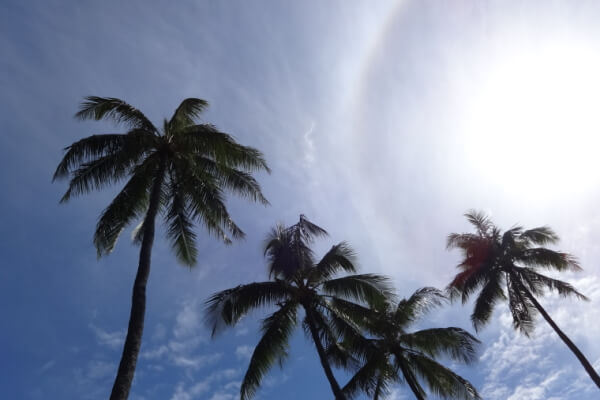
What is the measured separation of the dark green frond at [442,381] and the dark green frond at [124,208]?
42.1ft

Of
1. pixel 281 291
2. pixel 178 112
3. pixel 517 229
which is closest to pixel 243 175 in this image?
pixel 178 112

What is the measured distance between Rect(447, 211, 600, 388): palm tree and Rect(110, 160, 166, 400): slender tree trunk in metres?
17.5

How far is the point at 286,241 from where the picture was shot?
17.0 metres

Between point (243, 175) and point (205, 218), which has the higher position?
point (243, 175)

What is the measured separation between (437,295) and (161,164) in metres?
12.3

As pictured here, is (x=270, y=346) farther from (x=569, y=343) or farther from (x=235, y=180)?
(x=569, y=343)

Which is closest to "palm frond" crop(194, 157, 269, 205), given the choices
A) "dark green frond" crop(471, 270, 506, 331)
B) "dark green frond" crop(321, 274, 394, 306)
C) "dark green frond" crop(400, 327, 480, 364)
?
"dark green frond" crop(321, 274, 394, 306)

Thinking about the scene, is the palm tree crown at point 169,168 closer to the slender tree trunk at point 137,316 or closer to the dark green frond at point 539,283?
the slender tree trunk at point 137,316

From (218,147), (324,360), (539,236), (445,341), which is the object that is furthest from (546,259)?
(218,147)

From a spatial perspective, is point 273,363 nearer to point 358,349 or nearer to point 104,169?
point 358,349

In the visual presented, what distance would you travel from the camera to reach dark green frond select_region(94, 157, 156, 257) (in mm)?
Answer: 12172

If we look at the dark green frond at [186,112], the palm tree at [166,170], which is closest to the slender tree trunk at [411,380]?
the palm tree at [166,170]

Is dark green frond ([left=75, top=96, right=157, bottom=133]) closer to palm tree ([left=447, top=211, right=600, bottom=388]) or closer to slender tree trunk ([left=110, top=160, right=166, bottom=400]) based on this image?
slender tree trunk ([left=110, top=160, right=166, bottom=400])

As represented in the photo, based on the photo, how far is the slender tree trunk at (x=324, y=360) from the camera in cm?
1312
